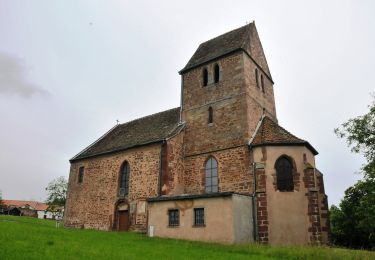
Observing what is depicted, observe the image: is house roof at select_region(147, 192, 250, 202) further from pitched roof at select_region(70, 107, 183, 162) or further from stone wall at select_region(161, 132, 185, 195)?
pitched roof at select_region(70, 107, 183, 162)

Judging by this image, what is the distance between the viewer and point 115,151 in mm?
26625

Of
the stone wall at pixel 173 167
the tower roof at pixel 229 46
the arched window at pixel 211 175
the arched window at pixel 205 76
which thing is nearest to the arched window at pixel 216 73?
the tower roof at pixel 229 46

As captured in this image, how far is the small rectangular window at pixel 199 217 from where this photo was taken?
59.5 ft

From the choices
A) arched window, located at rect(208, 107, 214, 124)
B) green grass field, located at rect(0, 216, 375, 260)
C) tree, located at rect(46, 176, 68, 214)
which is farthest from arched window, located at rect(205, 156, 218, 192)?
tree, located at rect(46, 176, 68, 214)

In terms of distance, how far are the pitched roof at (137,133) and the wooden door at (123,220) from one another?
16.3ft

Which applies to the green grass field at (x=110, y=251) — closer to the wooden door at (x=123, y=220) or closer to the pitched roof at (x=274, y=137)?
the pitched roof at (x=274, y=137)

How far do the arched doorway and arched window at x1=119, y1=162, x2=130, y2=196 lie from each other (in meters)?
0.95

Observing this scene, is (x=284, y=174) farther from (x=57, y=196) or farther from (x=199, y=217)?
(x=57, y=196)

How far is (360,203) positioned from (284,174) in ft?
50.2

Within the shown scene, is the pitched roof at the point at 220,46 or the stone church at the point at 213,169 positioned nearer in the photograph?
the stone church at the point at 213,169

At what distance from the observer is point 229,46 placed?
25.7 meters

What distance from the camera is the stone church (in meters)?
18.5

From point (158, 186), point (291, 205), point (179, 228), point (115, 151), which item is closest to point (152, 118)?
point (115, 151)

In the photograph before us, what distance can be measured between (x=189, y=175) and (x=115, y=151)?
6865mm
